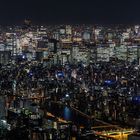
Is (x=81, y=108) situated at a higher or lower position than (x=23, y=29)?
lower

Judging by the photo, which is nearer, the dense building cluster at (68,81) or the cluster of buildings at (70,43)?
the dense building cluster at (68,81)

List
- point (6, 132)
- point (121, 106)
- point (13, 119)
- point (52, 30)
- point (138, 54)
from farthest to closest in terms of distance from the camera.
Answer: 1. point (52, 30)
2. point (138, 54)
3. point (121, 106)
4. point (13, 119)
5. point (6, 132)

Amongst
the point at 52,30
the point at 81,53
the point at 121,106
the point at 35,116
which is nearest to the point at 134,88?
the point at 121,106

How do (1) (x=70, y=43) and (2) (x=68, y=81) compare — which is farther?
(1) (x=70, y=43)

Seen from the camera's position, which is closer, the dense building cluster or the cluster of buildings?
the dense building cluster

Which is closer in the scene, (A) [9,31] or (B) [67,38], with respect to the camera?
(B) [67,38]

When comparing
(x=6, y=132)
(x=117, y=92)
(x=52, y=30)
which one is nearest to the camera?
(x=6, y=132)

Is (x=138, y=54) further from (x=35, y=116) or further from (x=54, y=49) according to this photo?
(x=35, y=116)

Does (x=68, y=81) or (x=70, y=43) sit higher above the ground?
(x=70, y=43)
